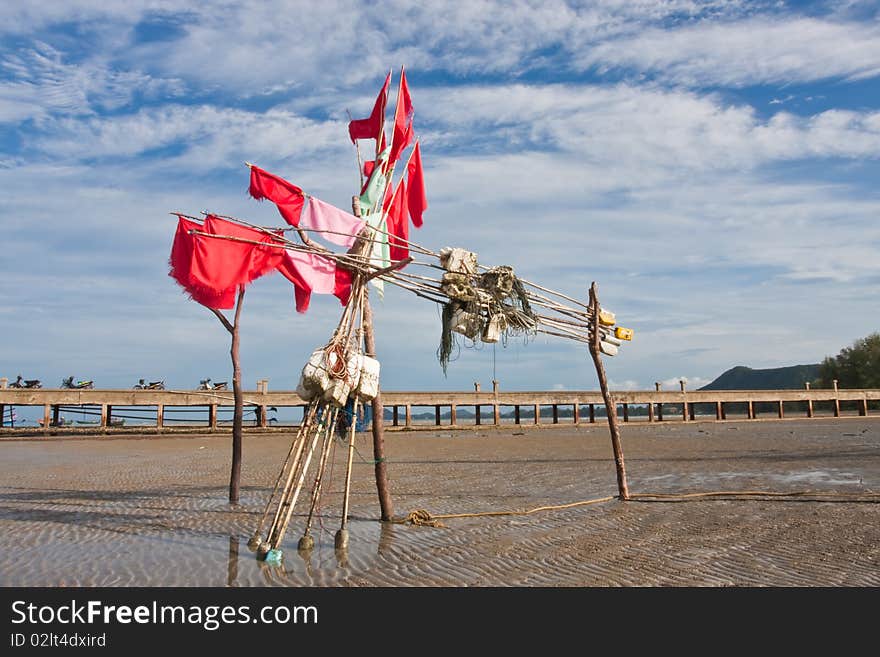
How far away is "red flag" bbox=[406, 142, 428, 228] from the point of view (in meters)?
10.1

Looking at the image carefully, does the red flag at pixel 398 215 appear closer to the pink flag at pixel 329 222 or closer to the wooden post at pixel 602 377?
the pink flag at pixel 329 222

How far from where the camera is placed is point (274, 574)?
245 inches

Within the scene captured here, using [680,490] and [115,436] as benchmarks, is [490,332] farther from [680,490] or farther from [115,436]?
[115,436]

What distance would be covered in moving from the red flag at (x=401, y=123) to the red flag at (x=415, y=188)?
1.29 ft

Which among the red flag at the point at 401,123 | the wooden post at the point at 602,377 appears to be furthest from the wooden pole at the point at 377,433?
the wooden post at the point at 602,377

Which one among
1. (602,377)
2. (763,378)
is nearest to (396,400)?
(602,377)

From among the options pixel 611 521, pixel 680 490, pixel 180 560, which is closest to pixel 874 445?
pixel 680 490

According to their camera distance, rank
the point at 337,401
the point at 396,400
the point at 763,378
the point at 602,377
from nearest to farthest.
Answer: the point at 337,401 → the point at 602,377 → the point at 396,400 → the point at 763,378

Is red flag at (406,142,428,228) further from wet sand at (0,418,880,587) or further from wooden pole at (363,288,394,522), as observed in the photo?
wet sand at (0,418,880,587)

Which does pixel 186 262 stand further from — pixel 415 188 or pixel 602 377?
pixel 602 377

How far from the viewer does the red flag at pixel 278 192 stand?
8414 millimetres

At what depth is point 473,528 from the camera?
8.37m

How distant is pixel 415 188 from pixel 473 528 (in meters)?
4.80
